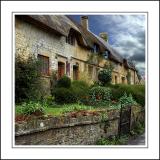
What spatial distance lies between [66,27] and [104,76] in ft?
12.5

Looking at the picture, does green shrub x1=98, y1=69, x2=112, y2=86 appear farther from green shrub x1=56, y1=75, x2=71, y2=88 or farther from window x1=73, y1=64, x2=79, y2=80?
green shrub x1=56, y1=75, x2=71, y2=88

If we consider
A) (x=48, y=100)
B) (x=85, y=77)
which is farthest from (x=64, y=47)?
(x=48, y=100)

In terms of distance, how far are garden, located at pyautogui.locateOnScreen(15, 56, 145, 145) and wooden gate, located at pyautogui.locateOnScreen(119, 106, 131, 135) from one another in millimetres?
236

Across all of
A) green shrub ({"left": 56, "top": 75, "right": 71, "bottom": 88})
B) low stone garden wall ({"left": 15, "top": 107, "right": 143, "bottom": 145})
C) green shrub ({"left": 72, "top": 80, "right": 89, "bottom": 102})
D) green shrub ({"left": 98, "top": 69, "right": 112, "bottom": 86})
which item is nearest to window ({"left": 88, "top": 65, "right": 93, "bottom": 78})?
green shrub ({"left": 98, "top": 69, "right": 112, "bottom": 86})

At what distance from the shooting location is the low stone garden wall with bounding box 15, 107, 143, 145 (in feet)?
29.6

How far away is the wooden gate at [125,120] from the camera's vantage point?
12945mm

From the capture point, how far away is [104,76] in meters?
21.2

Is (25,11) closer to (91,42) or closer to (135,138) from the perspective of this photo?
(135,138)

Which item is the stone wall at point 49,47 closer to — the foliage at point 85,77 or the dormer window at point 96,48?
the foliage at point 85,77

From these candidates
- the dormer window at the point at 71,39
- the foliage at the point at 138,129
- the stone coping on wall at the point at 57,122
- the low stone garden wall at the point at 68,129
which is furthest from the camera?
the dormer window at the point at 71,39

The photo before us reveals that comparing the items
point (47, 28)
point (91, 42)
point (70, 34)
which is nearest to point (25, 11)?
point (47, 28)

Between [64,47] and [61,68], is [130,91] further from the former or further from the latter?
[64,47]

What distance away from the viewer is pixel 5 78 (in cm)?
912

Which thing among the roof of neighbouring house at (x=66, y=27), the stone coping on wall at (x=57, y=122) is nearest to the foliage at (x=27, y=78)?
the roof of neighbouring house at (x=66, y=27)
